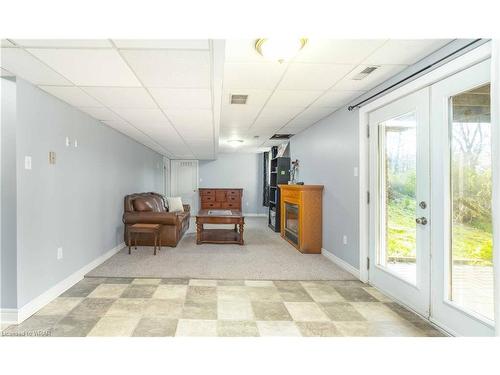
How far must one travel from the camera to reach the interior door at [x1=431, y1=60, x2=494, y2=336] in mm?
1854

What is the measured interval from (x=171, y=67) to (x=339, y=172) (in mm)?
2780

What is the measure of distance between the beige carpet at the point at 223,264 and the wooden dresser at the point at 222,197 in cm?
440

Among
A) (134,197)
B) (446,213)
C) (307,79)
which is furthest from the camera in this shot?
(134,197)

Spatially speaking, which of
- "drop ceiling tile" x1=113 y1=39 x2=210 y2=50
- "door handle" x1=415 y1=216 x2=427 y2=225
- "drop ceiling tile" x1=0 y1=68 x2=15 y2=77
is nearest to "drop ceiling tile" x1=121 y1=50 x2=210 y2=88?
"drop ceiling tile" x1=113 y1=39 x2=210 y2=50

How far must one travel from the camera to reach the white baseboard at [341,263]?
3.52 meters

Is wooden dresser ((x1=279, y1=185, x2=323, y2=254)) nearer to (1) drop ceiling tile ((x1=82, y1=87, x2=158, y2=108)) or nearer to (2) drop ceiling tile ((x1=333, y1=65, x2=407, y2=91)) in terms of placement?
(2) drop ceiling tile ((x1=333, y1=65, x2=407, y2=91))

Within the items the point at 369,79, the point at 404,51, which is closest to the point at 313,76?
the point at 369,79

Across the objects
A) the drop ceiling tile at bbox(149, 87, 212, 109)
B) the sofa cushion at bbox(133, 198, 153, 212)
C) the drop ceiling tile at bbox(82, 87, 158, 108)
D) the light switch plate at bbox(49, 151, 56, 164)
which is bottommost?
the sofa cushion at bbox(133, 198, 153, 212)

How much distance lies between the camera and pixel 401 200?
8.87 ft

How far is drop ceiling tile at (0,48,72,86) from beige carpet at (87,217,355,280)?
2292 millimetres
